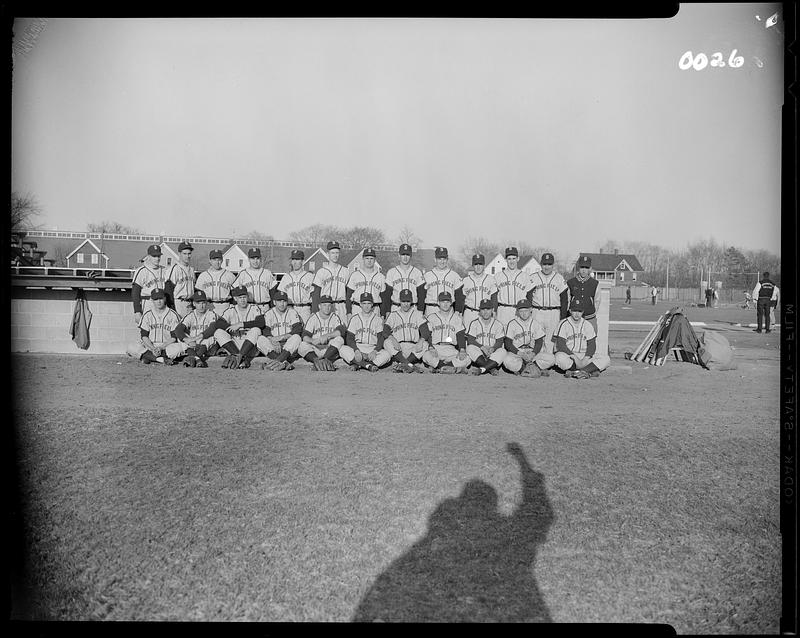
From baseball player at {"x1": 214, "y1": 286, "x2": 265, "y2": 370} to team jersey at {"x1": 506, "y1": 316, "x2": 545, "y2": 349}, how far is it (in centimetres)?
294

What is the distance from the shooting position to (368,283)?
7.03 m

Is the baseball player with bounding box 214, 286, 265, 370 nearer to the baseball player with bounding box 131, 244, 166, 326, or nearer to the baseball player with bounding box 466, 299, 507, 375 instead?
the baseball player with bounding box 131, 244, 166, 326

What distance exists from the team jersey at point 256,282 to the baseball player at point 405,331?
1620 mm

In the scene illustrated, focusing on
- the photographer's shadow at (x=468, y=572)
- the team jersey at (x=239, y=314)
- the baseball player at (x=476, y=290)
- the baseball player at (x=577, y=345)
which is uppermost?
the baseball player at (x=476, y=290)

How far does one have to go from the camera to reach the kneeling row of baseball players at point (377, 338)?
647 centimetres

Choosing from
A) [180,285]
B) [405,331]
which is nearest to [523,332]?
[405,331]

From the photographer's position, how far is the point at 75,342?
7.28m

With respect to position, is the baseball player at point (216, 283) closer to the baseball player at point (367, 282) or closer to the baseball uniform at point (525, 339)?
the baseball player at point (367, 282)

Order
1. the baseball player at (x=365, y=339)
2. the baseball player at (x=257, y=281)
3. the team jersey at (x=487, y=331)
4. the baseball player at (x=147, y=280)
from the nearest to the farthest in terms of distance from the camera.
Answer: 1. the baseball player at (x=365, y=339)
2. the team jersey at (x=487, y=331)
3. the baseball player at (x=147, y=280)
4. the baseball player at (x=257, y=281)

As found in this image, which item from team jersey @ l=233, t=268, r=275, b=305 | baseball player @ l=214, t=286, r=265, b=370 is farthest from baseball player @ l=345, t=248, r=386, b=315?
baseball player @ l=214, t=286, r=265, b=370

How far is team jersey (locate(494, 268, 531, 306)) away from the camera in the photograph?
691 cm

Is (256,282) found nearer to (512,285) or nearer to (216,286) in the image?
(216,286)

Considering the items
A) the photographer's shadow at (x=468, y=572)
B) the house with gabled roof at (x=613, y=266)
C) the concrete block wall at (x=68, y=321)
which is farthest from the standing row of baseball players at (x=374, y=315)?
the photographer's shadow at (x=468, y=572)
